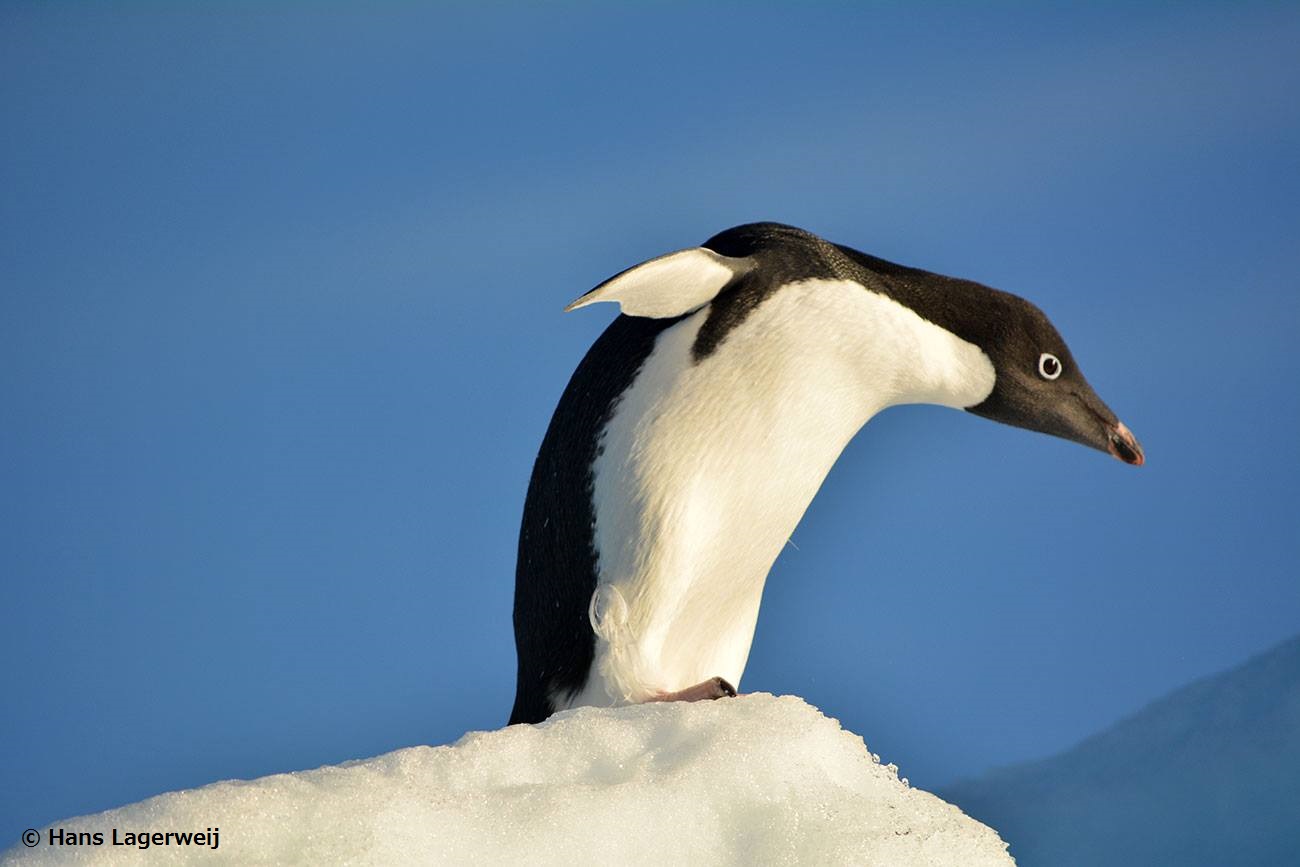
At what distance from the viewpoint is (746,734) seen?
1.47 metres

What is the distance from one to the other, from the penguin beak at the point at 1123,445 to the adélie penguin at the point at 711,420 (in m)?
0.12

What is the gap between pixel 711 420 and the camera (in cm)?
181

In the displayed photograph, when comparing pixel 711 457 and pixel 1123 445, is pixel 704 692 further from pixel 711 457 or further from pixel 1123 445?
pixel 1123 445

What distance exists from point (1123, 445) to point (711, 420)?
Result: 626mm

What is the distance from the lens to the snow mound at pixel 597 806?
1.24 metres

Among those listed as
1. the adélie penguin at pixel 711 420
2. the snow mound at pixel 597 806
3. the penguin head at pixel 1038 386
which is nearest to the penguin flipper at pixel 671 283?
the adélie penguin at pixel 711 420

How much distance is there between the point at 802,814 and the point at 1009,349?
0.80 metres

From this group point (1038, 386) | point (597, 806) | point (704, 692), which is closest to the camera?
point (597, 806)

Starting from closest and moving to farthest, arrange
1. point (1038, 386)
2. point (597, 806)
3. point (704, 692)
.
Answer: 1. point (597, 806)
2. point (704, 692)
3. point (1038, 386)

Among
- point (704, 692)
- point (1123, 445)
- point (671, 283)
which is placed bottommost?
point (704, 692)

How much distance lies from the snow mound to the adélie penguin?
255 millimetres

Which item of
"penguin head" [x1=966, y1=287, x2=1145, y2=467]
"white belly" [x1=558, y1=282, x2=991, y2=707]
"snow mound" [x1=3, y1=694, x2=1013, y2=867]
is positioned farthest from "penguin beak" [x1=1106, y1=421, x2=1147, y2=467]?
"snow mound" [x1=3, y1=694, x2=1013, y2=867]

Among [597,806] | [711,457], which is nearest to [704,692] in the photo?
[711,457]

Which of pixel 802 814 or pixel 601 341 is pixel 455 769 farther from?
pixel 601 341
